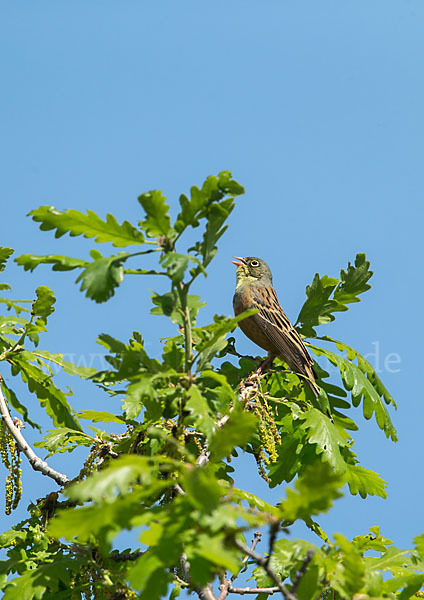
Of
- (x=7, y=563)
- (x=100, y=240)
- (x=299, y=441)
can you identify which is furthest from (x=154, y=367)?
(x=299, y=441)

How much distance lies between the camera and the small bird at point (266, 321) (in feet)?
20.5

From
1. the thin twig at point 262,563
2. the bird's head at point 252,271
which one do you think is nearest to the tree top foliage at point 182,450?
the thin twig at point 262,563

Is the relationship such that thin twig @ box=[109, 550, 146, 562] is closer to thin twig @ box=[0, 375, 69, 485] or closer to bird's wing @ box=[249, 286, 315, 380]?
thin twig @ box=[0, 375, 69, 485]

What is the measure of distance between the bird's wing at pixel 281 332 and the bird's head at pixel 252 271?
410mm

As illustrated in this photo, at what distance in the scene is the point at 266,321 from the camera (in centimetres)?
690

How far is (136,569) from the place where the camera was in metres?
2.81

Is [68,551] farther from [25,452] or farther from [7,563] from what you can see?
[25,452]

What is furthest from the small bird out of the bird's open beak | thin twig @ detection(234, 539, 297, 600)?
thin twig @ detection(234, 539, 297, 600)

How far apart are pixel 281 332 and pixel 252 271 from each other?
1713 millimetres

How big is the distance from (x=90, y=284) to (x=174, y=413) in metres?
0.84

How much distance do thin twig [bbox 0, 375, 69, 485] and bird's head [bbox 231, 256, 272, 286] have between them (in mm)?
3391

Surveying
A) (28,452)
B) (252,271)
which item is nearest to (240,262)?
(252,271)

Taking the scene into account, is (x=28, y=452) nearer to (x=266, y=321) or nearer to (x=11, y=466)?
(x=11, y=466)

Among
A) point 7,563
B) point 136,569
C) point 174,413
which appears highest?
point 174,413
